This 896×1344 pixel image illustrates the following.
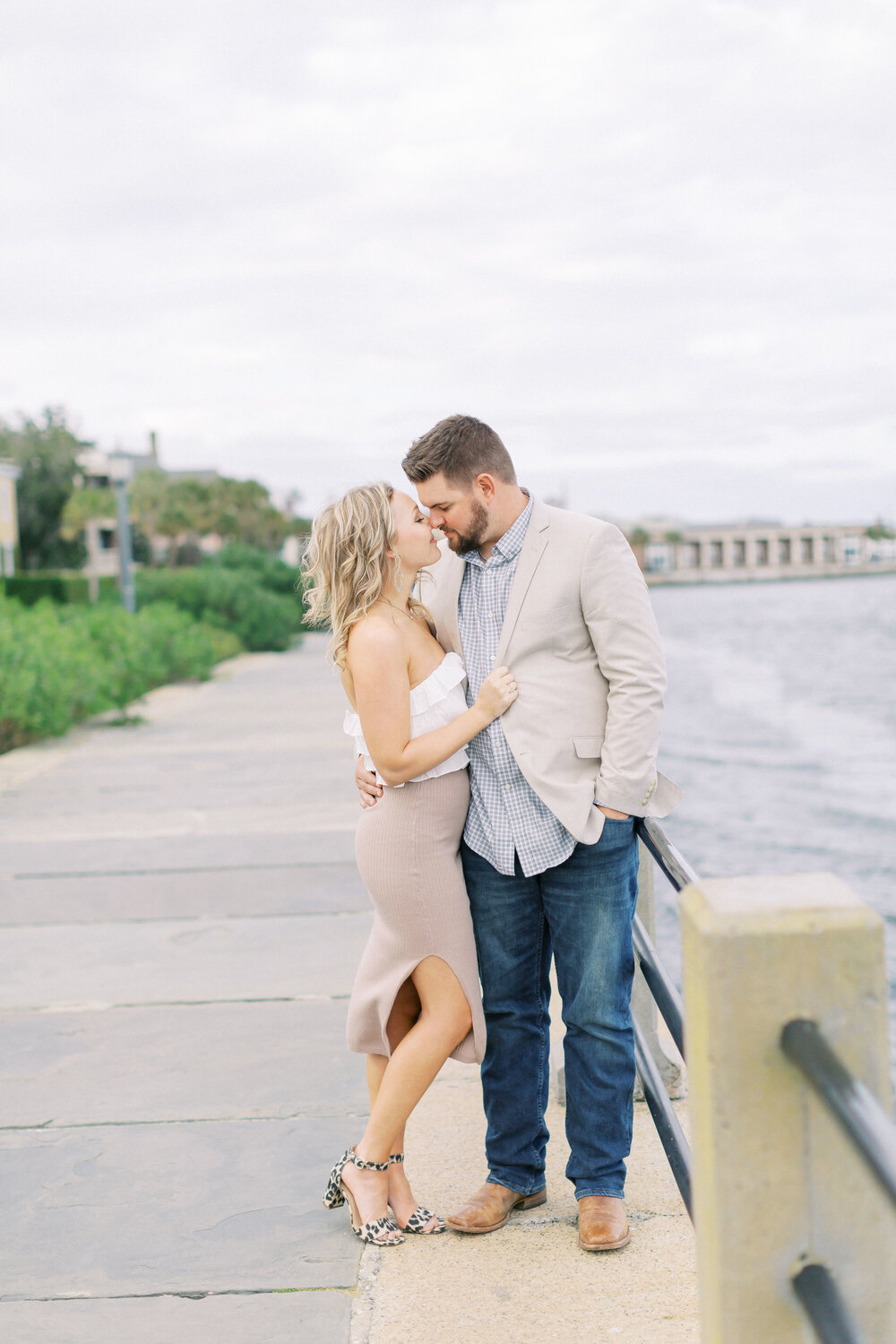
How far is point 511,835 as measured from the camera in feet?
A: 9.59

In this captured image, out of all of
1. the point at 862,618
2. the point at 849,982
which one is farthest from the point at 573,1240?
the point at 862,618

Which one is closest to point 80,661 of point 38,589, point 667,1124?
point 667,1124

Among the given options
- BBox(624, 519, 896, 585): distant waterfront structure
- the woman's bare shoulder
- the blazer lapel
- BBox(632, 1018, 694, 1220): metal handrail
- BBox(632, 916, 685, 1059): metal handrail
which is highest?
the blazer lapel

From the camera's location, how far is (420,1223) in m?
3.03

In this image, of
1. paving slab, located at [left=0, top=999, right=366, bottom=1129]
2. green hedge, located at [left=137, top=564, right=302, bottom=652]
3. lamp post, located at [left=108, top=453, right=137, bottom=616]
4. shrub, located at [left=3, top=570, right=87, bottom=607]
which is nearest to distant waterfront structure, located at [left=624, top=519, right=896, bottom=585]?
shrub, located at [left=3, top=570, right=87, bottom=607]

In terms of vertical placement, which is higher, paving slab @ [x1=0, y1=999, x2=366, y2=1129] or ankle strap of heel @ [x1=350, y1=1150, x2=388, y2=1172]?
ankle strap of heel @ [x1=350, y1=1150, x2=388, y2=1172]

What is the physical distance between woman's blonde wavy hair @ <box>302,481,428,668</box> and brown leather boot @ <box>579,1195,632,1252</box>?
57.1 inches

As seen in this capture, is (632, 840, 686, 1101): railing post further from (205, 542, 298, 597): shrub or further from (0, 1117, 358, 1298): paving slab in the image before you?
(205, 542, 298, 597): shrub

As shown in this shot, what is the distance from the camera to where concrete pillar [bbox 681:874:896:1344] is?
4.33 ft

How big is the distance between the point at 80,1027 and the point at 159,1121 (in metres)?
1.08

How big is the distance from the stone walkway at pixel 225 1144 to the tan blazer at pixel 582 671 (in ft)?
3.32

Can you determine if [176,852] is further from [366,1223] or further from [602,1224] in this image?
[602,1224]

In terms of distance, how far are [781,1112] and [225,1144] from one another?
267 cm

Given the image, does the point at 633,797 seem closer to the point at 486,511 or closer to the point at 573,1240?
the point at 486,511
